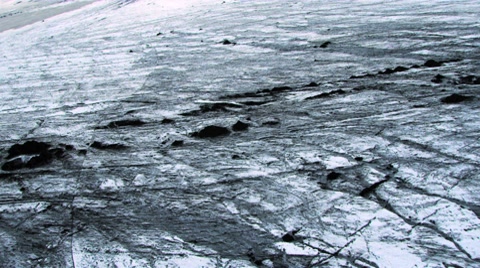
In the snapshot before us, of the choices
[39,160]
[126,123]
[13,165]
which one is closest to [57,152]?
[39,160]

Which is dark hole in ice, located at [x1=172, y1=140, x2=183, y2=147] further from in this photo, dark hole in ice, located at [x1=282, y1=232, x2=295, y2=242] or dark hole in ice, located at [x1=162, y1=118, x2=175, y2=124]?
dark hole in ice, located at [x1=282, y1=232, x2=295, y2=242]

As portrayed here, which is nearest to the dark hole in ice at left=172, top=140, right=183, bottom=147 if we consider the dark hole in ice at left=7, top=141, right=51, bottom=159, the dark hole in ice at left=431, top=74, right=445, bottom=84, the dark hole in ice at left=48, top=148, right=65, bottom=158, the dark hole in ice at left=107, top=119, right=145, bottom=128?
the dark hole in ice at left=107, top=119, right=145, bottom=128

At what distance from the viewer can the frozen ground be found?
1336mm

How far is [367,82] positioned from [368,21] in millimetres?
2523

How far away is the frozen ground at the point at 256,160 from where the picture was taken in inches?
52.6

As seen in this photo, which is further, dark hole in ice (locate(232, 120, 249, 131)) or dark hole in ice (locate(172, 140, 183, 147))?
dark hole in ice (locate(232, 120, 249, 131))

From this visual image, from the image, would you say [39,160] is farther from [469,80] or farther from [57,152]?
[469,80]

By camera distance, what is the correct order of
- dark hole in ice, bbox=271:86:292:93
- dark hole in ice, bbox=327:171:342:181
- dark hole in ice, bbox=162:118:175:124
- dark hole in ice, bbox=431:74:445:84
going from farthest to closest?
dark hole in ice, bbox=271:86:292:93
dark hole in ice, bbox=431:74:445:84
dark hole in ice, bbox=162:118:175:124
dark hole in ice, bbox=327:171:342:181

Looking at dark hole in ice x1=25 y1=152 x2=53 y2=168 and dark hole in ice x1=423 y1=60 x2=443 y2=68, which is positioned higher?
dark hole in ice x1=25 y1=152 x2=53 y2=168

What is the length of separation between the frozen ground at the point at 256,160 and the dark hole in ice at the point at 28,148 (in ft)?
0.04

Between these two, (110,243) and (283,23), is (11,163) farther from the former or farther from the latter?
(283,23)

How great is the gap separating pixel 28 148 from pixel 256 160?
1411 mm

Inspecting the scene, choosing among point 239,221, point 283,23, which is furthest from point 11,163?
point 283,23


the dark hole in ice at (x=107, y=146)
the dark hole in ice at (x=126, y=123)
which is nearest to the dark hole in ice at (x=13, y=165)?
the dark hole in ice at (x=107, y=146)
